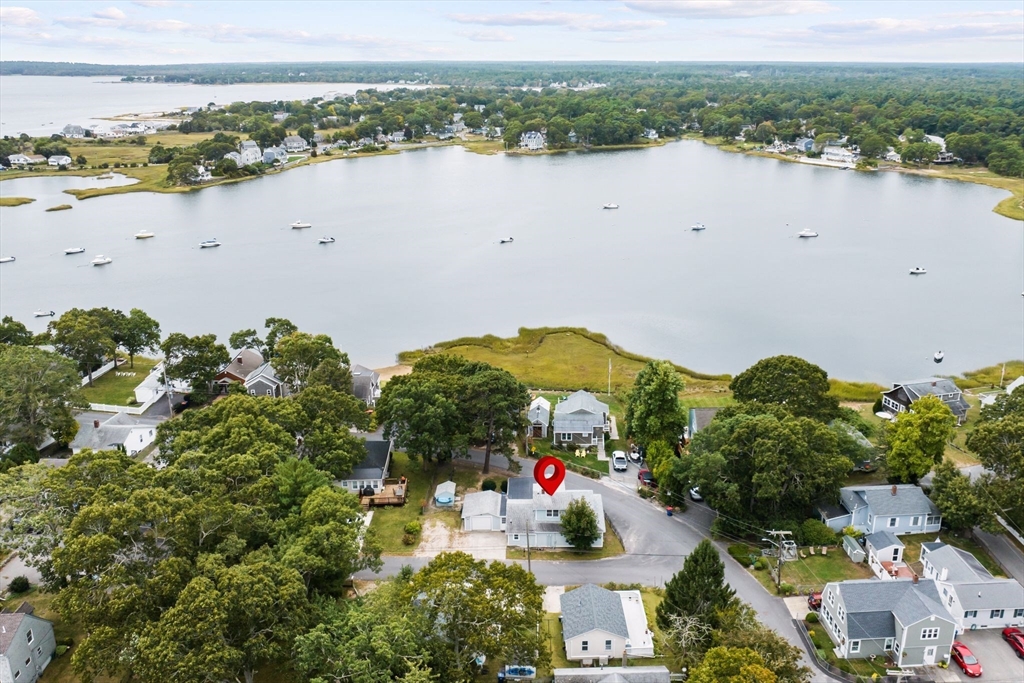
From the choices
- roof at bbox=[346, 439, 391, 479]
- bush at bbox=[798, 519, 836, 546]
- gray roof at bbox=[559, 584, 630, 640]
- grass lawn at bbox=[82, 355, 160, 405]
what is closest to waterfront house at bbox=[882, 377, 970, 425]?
bush at bbox=[798, 519, 836, 546]

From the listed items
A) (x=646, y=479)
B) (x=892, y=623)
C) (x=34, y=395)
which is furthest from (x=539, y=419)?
(x=34, y=395)

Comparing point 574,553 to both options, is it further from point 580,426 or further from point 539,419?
point 539,419

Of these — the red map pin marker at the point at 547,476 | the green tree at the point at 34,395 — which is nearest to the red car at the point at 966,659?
the red map pin marker at the point at 547,476

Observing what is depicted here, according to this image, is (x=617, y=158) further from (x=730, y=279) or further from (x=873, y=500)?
(x=873, y=500)

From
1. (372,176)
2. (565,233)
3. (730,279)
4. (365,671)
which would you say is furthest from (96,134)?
(365,671)

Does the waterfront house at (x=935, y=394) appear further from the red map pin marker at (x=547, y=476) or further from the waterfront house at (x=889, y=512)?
the red map pin marker at (x=547, y=476)

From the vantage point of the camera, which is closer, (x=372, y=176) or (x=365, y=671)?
(x=365, y=671)
